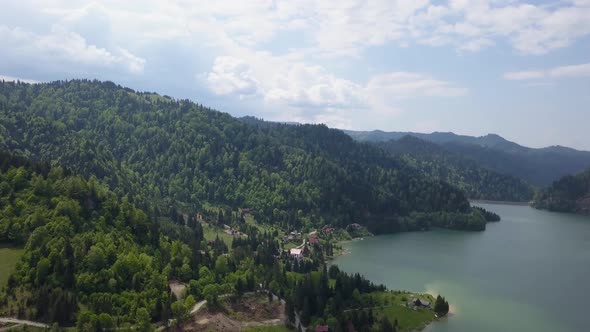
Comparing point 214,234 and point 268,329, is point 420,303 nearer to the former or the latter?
point 268,329

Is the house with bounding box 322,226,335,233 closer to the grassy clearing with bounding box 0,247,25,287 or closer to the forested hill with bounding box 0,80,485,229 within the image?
the forested hill with bounding box 0,80,485,229

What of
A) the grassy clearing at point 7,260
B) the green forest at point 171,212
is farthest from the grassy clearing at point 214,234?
the grassy clearing at point 7,260

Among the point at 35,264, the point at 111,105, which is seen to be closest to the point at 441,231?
the point at 35,264

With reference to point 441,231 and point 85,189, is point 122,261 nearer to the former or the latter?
point 85,189

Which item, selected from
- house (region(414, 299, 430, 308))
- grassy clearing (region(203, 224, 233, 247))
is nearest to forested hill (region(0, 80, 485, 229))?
grassy clearing (region(203, 224, 233, 247))

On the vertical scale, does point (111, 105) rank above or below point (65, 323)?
above

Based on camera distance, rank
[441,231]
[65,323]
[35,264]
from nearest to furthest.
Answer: [65,323] → [35,264] → [441,231]
